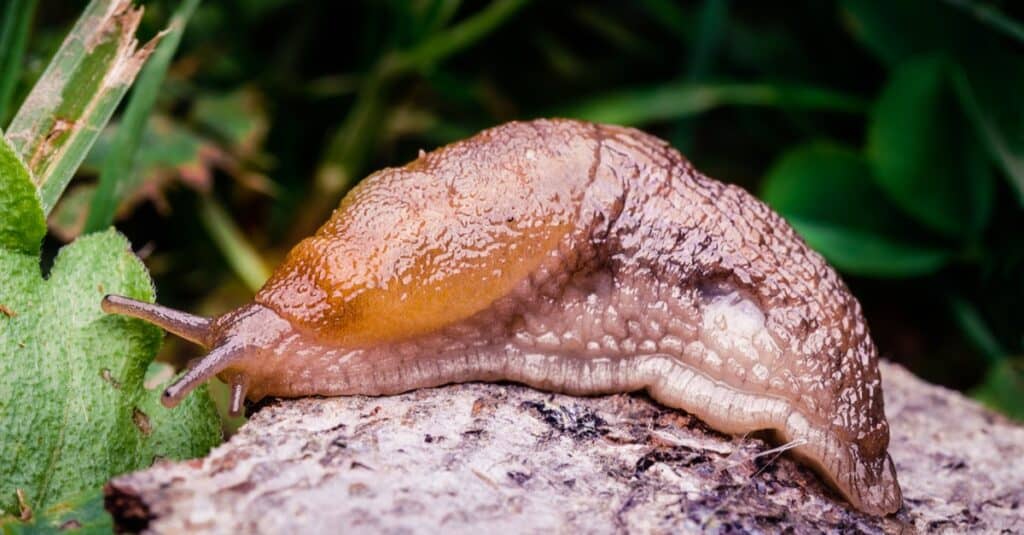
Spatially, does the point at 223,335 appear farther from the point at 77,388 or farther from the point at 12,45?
the point at 12,45

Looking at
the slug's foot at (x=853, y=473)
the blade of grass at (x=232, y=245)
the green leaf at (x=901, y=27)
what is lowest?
the slug's foot at (x=853, y=473)

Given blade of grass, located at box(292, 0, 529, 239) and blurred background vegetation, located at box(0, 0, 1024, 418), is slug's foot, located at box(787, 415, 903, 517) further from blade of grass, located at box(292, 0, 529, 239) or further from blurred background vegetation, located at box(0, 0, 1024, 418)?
blade of grass, located at box(292, 0, 529, 239)

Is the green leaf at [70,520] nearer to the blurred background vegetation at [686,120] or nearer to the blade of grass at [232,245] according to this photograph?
the blurred background vegetation at [686,120]

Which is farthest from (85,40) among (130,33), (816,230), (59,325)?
(816,230)

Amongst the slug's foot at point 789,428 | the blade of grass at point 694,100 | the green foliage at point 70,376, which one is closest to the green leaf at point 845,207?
the blade of grass at point 694,100

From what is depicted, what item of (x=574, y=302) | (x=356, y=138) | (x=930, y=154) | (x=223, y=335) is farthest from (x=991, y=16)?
(x=223, y=335)

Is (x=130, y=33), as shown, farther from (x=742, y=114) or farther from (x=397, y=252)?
(x=742, y=114)
